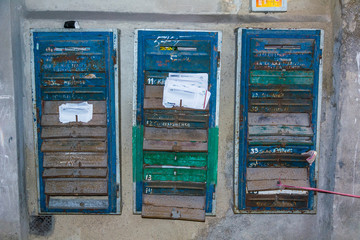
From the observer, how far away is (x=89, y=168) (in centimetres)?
296

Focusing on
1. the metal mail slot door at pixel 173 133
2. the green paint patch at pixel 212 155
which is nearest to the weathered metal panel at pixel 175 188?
the metal mail slot door at pixel 173 133

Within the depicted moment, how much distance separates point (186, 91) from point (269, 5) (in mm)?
1203

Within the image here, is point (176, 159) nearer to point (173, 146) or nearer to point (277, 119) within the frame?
point (173, 146)

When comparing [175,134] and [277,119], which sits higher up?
[277,119]

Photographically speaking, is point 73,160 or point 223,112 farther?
point 223,112

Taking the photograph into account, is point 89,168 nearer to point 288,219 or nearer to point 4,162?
point 4,162

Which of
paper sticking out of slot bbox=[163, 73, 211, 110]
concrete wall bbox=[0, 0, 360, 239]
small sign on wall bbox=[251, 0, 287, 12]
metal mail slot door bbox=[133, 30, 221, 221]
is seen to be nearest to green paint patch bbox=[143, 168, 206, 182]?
metal mail slot door bbox=[133, 30, 221, 221]

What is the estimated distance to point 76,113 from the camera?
Answer: 9.60 ft

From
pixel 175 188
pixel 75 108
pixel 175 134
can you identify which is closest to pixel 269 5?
pixel 175 134

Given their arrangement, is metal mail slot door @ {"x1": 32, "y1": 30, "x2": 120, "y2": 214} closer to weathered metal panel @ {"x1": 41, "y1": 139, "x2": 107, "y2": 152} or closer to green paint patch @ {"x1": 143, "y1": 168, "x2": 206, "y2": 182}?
weathered metal panel @ {"x1": 41, "y1": 139, "x2": 107, "y2": 152}

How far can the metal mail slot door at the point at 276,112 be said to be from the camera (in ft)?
9.52

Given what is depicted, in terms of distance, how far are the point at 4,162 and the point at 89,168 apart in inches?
34.5

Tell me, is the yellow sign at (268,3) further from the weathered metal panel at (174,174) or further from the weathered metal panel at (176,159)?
the weathered metal panel at (174,174)

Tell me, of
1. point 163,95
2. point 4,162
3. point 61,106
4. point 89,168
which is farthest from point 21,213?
point 163,95
